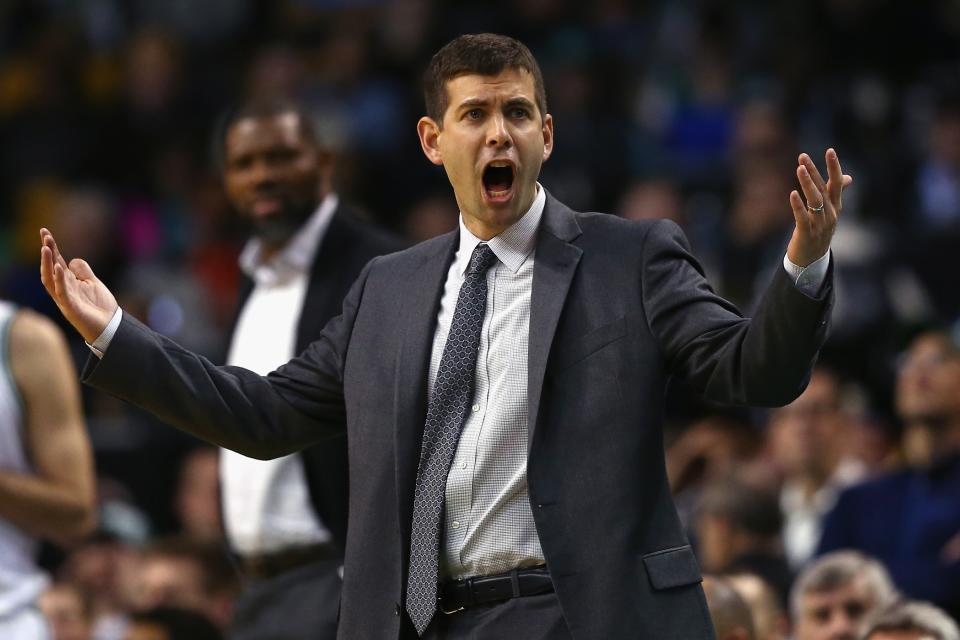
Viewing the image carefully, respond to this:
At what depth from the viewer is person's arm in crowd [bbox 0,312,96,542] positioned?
5312 mm

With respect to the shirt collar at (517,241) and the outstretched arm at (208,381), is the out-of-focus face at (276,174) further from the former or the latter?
the shirt collar at (517,241)

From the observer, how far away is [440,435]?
12.9 ft

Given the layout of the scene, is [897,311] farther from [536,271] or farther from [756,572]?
[536,271]

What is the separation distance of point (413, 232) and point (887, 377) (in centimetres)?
347

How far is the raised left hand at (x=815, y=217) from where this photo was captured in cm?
350

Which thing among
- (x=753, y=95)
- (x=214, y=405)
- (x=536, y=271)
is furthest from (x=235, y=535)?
(x=753, y=95)

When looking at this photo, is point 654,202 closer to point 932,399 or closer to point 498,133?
point 932,399

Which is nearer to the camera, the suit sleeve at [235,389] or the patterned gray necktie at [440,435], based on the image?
the patterned gray necktie at [440,435]

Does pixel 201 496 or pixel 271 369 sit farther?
pixel 201 496

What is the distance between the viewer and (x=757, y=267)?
10.4 meters

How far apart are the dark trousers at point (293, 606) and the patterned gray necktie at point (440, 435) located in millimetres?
1563

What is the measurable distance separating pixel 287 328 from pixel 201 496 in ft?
12.4

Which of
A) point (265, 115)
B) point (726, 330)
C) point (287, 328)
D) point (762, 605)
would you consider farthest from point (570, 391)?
point (762, 605)

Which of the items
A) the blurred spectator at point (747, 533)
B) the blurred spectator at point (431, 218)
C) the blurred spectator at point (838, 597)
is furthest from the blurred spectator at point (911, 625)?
the blurred spectator at point (431, 218)
